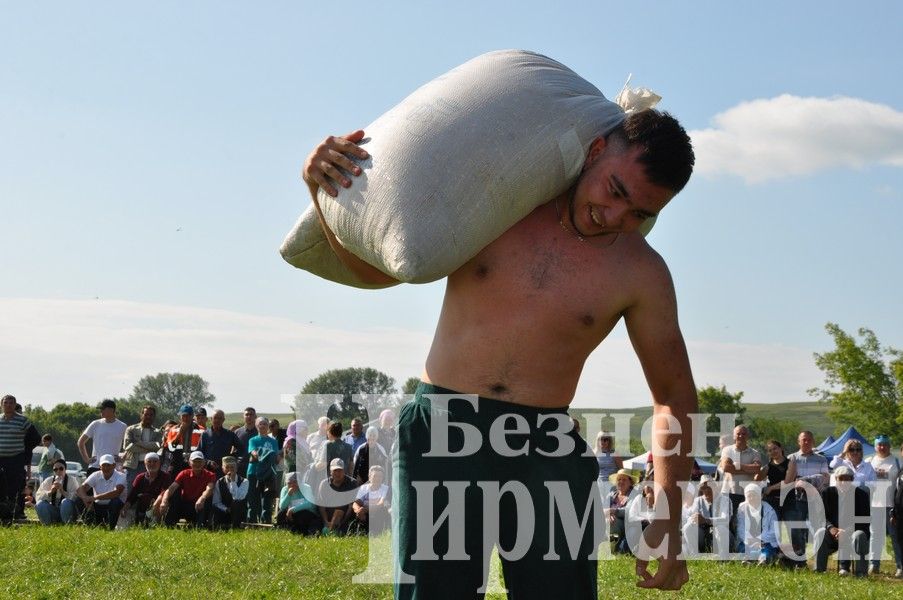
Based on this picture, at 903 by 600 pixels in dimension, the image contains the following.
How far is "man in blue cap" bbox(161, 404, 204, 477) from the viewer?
48.3 ft

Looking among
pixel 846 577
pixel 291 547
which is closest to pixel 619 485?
pixel 846 577

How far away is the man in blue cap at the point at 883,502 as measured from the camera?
12.3 meters

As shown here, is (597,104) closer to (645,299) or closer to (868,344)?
(645,299)

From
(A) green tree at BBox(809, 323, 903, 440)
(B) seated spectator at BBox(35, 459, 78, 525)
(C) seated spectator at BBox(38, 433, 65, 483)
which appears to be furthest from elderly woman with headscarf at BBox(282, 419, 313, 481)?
(A) green tree at BBox(809, 323, 903, 440)

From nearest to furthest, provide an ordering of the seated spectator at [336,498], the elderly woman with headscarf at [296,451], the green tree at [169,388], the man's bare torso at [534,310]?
1. the man's bare torso at [534,310]
2. the seated spectator at [336,498]
3. the elderly woman with headscarf at [296,451]
4. the green tree at [169,388]

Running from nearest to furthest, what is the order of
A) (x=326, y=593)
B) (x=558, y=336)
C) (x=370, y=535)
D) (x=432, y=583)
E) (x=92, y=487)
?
(x=432, y=583) < (x=558, y=336) < (x=326, y=593) < (x=370, y=535) < (x=92, y=487)

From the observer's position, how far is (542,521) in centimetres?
316

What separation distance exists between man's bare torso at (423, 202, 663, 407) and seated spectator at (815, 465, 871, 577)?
9.56 meters

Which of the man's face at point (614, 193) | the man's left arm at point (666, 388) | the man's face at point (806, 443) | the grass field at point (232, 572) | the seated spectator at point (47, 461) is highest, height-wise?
the man's face at point (614, 193)

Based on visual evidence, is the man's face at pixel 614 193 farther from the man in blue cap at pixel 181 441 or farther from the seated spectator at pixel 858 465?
the man in blue cap at pixel 181 441

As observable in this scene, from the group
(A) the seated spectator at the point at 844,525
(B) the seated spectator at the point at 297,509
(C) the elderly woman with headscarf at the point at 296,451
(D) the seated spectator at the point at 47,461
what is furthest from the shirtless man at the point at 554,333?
(D) the seated spectator at the point at 47,461

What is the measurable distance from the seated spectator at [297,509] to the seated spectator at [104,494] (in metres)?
2.03

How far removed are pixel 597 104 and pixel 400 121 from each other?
60 cm

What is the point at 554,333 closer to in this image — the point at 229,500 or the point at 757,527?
the point at 757,527
